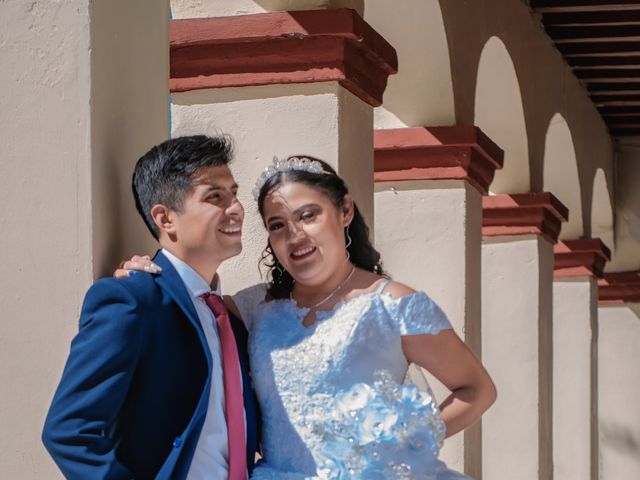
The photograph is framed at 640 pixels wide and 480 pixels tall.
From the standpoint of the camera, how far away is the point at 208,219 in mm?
3535

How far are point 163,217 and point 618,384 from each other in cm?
1425

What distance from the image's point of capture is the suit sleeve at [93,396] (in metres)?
3.07

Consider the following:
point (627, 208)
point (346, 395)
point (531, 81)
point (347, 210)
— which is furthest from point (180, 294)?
point (627, 208)

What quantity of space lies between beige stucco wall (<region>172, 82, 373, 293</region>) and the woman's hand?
93.1 inches

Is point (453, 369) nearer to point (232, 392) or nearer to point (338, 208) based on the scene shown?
point (338, 208)

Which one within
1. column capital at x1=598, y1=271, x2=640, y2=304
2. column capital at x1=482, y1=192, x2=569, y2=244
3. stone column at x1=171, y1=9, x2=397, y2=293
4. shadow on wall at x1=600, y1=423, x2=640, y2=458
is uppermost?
stone column at x1=171, y1=9, x2=397, y2=293

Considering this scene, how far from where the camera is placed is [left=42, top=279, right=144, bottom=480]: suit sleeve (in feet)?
10.1

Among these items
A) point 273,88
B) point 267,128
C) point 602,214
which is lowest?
point 602,214

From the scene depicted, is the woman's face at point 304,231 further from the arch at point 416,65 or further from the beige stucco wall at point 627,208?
the beige stucco wall at point 627,208

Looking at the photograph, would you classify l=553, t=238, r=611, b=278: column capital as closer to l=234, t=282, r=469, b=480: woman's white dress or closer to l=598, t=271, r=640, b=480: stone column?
l=598, t=271, r=640, b=480: stone column

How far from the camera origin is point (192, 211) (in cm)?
352

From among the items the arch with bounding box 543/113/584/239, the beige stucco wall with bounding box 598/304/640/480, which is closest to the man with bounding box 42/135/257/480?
the arch with bounding box 543/113/584/239

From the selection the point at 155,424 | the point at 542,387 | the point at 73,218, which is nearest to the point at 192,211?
the point at 73,218

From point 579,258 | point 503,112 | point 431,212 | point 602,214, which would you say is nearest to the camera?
point 431,212
